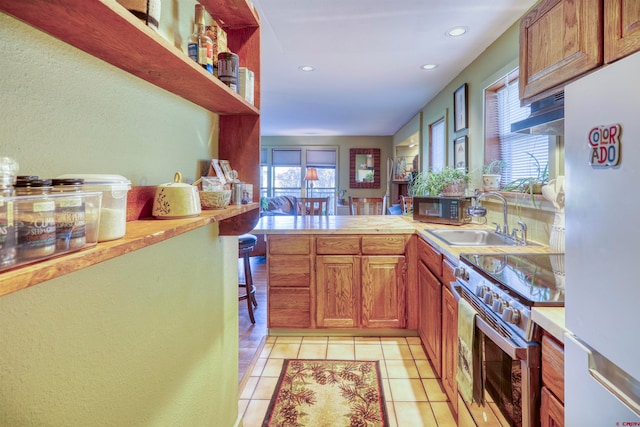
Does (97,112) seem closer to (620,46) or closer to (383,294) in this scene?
(620,46)

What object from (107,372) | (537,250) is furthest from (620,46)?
(107,372)

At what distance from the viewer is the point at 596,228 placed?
0.76 m

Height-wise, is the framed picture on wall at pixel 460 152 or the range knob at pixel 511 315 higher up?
the framed picture on wall at pixel 460 152

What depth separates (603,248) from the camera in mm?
735

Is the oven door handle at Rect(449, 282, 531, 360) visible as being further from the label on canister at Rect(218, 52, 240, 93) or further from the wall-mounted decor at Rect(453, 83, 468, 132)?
the wall-mounted decor at Rect(453, 83, 468, 132)

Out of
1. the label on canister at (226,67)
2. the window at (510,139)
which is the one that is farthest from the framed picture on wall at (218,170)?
the window at (510,139)

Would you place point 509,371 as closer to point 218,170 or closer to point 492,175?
point 218,170

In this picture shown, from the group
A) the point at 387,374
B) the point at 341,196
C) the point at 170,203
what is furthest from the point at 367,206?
the point at 170,203

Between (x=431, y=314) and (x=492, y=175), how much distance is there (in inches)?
46.8

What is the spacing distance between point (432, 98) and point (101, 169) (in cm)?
448

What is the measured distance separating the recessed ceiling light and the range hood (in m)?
1.27

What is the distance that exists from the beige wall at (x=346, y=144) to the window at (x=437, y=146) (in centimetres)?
366

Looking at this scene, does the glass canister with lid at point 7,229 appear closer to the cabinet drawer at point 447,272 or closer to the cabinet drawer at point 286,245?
the cabinet drawer at point 447,272

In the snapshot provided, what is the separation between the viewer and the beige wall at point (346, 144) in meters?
8.43
